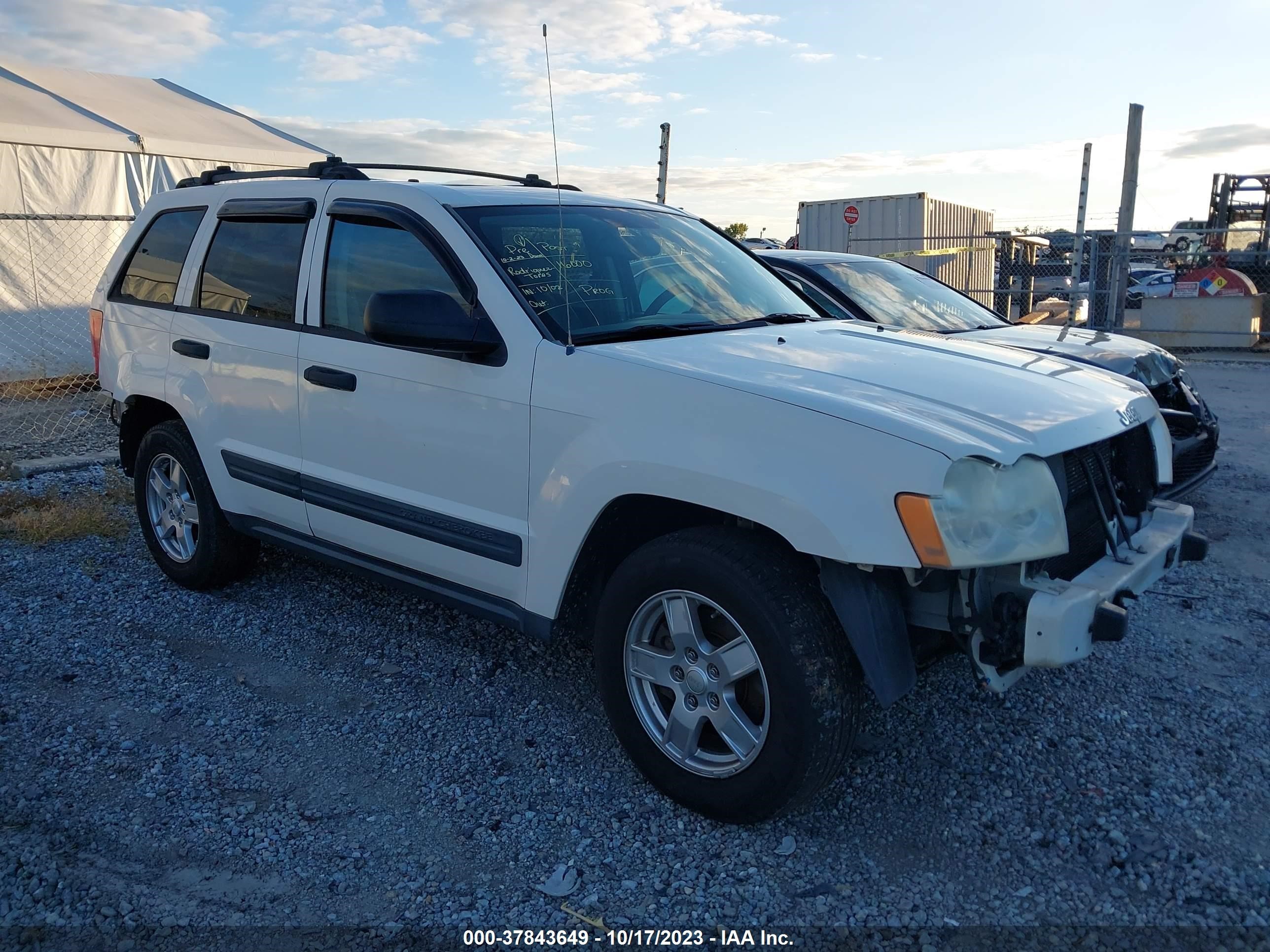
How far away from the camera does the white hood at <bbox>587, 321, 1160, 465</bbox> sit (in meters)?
2.74

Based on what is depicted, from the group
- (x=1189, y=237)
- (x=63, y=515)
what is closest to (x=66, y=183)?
(x=63, y=515)

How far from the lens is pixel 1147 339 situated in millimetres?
14836

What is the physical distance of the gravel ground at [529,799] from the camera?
2.71 m

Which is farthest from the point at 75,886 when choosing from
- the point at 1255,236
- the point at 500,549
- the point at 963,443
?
the point at 1255,236

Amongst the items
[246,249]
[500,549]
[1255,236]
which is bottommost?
[500,549]

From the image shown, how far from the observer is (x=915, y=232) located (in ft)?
64.2

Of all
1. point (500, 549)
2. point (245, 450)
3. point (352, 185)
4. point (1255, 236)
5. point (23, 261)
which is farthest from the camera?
point (1255, 236)

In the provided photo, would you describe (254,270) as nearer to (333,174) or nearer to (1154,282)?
(333,174)

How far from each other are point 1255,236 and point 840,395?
18.4m

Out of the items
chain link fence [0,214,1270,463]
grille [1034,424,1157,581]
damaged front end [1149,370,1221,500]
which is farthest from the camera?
chain link fence [0,214,1270,463]

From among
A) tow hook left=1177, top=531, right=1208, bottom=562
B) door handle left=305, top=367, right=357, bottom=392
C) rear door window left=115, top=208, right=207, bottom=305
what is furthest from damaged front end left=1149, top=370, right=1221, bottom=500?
rear door window left=115, top=208, right=207, bottom=305

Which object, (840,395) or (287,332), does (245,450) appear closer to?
(287,332)

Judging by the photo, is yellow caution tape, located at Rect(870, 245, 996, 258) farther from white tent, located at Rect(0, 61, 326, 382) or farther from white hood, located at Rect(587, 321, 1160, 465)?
white hood, located at Rect(587, 321, 1160, 465)

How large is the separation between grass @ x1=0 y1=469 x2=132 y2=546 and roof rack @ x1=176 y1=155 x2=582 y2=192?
2.15 metres
